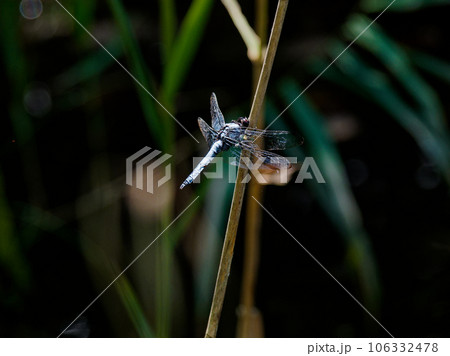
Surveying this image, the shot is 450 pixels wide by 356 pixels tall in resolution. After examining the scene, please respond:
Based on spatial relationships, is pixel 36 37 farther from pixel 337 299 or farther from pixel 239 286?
pixel 337 299

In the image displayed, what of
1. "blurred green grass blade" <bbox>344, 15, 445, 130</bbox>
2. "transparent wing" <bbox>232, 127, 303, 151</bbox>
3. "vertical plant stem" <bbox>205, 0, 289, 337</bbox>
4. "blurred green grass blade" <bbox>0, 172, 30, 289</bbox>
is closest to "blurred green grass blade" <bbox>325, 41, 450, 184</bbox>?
"blurred green grass blade" <bbox>344, 15, 445, 130</bbox>

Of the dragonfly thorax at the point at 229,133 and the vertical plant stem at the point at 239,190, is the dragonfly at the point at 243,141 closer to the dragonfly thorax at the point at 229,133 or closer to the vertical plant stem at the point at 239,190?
the dragonfly thorax at the point at 229,133

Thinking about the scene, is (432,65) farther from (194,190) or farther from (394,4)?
(194,190)
